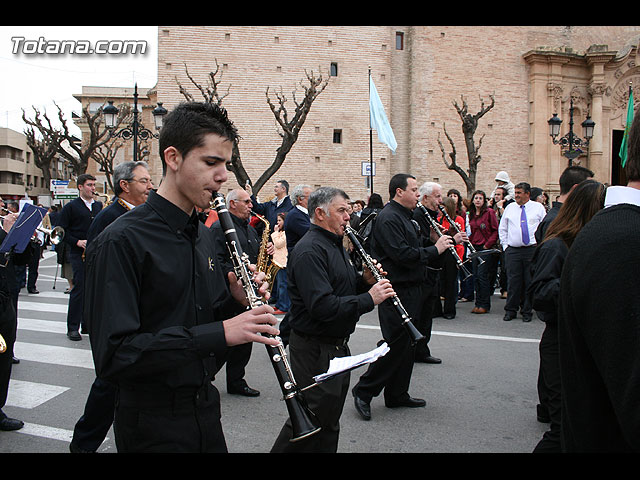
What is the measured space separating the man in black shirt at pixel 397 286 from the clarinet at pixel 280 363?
7.94ft

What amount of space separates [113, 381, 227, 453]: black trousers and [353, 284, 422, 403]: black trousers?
9.39 feet

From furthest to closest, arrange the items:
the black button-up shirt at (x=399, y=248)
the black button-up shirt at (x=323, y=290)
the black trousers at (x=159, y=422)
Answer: the black button-up shirt at (x=399, y=248), the black button-up shirt at (x=323, y=290), the black trousers at (x=159, y=422)

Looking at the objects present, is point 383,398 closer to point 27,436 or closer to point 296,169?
point 27,436

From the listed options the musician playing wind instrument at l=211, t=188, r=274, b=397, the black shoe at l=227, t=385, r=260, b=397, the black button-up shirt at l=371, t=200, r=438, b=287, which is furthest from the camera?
the black shoe at l=227, t=385, r=260, b=397

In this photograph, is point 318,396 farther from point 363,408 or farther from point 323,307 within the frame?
point 363,408

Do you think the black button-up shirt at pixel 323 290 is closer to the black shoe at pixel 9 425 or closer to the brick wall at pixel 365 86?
the black shoe at pixel 9 425

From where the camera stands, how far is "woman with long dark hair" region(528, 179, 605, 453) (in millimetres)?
3750

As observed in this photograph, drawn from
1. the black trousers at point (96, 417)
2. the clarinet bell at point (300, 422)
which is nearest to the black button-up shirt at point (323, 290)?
the clarinet bell at point (300, 422)

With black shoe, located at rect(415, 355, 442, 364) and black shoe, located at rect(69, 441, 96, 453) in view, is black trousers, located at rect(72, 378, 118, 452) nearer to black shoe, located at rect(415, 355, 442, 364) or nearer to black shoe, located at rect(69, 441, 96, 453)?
black shoe, located at rect(69, 441, 96, 453)

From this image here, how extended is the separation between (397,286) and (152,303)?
11.9ft

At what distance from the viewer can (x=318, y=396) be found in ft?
10.6

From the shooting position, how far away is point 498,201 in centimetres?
1145

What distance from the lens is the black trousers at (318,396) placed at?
317 cm

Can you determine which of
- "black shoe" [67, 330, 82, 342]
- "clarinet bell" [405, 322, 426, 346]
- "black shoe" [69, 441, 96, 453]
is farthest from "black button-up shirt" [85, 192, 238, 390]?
"black shoe" [67, 330, 82, 342]
